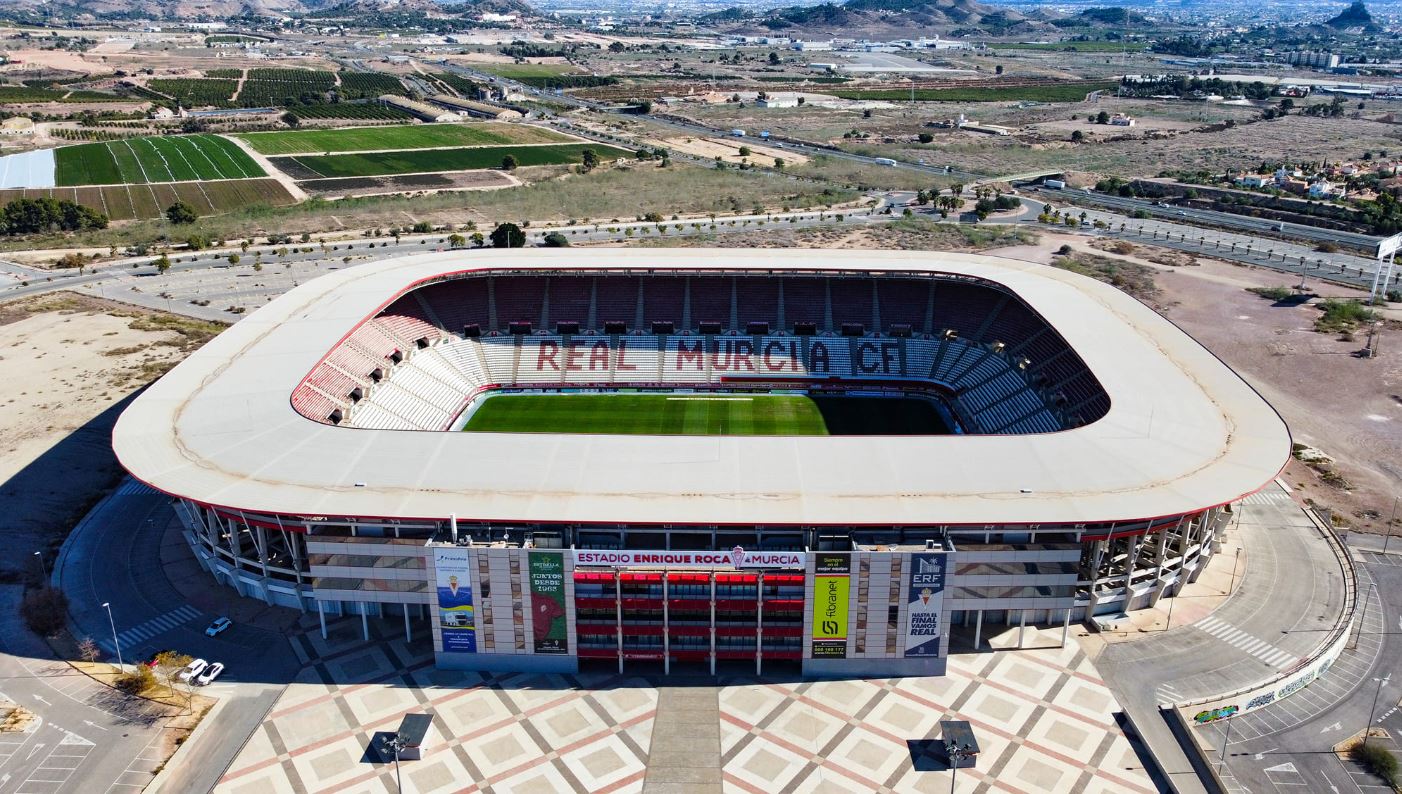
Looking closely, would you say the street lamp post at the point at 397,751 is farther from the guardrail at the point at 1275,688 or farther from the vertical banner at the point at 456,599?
the guardrail at the point at 1275,688

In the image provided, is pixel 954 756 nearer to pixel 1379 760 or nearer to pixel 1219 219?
pixel 1379 760

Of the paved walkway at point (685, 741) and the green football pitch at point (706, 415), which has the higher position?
the green football pitch at point (706, 415)

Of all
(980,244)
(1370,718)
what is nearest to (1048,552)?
(1370,718)

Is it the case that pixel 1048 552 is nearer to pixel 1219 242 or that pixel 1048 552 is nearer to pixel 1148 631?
pixel 1148 631

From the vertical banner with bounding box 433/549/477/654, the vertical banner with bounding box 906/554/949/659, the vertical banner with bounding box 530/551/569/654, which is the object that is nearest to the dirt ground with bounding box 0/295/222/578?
the vertical banner with bounding box 433/549/477/654

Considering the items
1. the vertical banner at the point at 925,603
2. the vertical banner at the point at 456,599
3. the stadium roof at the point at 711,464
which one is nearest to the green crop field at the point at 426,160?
the stadium roof at the point at 711,464
